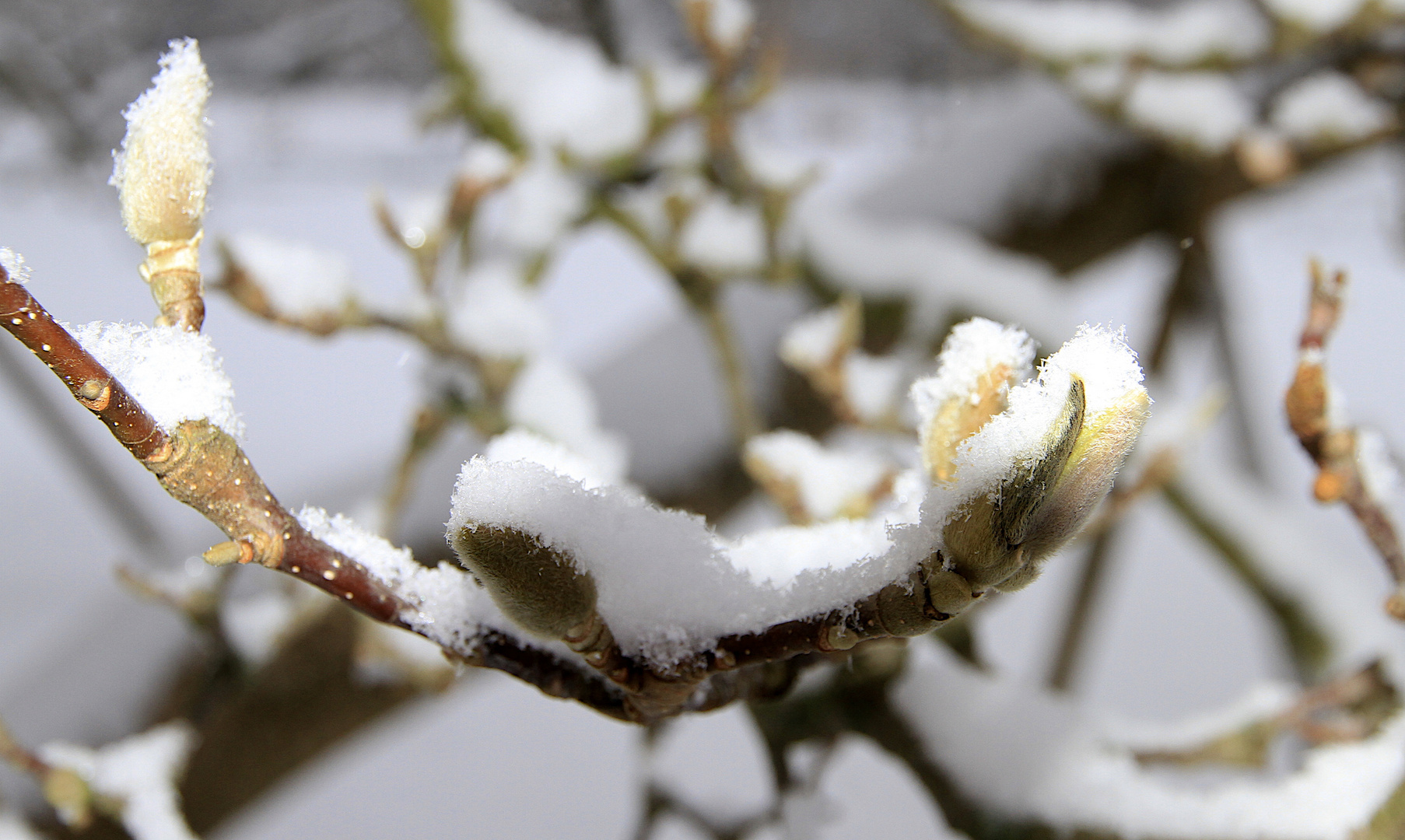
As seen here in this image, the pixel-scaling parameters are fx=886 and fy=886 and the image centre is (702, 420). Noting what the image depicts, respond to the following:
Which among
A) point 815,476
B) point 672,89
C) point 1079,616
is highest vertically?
point 672,89

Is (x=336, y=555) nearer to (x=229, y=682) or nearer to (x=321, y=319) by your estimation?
(x=321, y=319)

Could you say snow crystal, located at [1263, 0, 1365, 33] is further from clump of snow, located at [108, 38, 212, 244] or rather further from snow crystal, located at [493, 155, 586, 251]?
clump of snow, located at [108, 38, 212, 244]

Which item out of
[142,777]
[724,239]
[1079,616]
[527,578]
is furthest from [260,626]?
[1079,616]

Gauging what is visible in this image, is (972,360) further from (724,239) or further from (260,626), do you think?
(260,626)

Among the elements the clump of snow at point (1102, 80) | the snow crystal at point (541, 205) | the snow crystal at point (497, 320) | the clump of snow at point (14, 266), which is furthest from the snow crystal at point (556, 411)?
the clump of snow at point (1102, 80)

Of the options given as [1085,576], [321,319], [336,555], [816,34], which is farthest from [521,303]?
[816,34]
